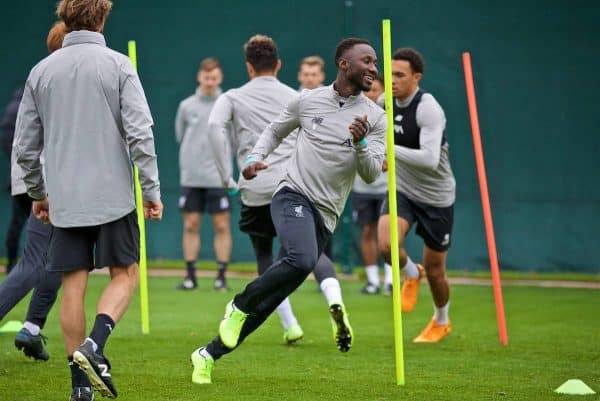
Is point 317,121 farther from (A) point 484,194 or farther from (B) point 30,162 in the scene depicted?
(A) point 484,194

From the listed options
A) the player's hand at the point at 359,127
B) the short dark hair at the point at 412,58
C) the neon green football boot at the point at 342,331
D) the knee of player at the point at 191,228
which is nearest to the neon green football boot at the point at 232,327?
the neon green football boot at the point at 342,331

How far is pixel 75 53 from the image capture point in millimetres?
5562

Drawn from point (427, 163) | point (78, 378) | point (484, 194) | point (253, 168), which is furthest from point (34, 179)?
point (484, 194)

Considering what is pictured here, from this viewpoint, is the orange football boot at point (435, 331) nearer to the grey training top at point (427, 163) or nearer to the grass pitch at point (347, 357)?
the grass pitch at point (347, 357)

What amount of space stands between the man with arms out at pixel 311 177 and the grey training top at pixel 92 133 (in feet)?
3.26

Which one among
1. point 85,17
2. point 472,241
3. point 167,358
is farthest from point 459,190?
point 85,17

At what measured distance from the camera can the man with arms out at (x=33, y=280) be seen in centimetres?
686

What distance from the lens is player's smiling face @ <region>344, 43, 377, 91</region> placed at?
655cm

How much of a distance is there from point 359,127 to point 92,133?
1.39 metres

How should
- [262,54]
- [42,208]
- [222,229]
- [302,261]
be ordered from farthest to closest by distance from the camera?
[222,229]
[262,54]
[302,261]
[42,208]

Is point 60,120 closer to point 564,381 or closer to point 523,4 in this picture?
point 564,381

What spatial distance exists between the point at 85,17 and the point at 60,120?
50cm

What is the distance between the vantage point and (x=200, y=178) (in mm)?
12398

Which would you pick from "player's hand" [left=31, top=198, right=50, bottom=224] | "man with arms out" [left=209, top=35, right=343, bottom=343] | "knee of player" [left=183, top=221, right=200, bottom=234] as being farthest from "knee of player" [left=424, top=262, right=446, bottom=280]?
"knee of player" [left=183, top=221, right=200, bottom=234]
